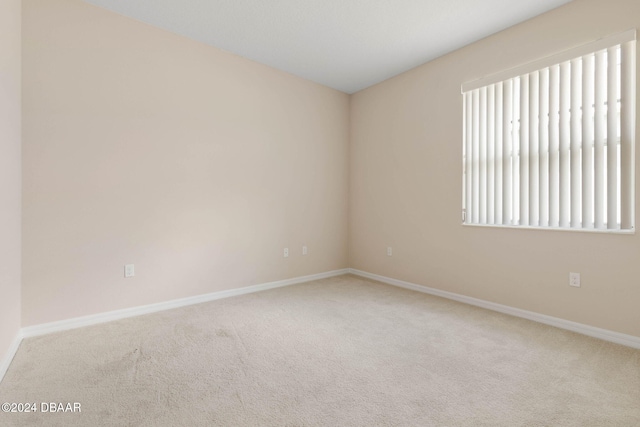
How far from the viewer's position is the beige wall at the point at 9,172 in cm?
183

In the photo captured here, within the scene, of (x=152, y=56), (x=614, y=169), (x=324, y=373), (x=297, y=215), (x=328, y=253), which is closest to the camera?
(x=324, y=373)

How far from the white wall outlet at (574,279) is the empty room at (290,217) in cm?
5

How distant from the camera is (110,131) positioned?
2.65m

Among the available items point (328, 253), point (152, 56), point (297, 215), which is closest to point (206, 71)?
point (152, 56)

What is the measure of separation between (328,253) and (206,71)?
9.17ft

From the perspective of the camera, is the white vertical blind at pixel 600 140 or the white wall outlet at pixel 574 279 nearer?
the white vertical blind at pixel 600 140

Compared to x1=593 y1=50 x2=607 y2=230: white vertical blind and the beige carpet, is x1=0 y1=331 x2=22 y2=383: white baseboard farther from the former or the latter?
x1=593 y1=50 x2=607 y2=230: white vertical blind

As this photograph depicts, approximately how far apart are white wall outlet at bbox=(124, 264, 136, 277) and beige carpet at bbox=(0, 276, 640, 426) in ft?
1.35

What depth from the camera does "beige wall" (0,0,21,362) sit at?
1.83m

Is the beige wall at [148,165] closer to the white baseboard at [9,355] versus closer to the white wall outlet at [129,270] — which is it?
the white wall outlet at [129,270]

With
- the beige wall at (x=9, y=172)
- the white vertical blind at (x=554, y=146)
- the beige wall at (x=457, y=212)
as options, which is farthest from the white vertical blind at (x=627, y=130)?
the beige wall at (x=9, y=172)

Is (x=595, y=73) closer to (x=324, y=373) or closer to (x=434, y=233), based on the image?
(x=434, y=233)

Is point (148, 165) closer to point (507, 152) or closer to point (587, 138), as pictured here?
point (507, 152)

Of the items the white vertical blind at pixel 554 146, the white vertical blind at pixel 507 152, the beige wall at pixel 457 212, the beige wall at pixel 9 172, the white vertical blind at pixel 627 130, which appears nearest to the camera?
the beige wall at pixel 9 172
